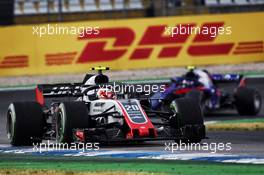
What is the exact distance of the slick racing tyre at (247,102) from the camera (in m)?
26.7

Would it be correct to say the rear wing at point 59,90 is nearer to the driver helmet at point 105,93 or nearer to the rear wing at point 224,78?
the driver helmet at point 105,93

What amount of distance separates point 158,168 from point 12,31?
22.2 meters

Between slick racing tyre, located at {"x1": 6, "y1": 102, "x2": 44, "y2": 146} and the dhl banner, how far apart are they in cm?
1653

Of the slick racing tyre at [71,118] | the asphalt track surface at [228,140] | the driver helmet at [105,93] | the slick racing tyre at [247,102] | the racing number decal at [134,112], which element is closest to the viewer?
the asphalt track surface at [228,140]

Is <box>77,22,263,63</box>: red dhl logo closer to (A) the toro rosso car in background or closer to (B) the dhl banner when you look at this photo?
(B) the dhl banner

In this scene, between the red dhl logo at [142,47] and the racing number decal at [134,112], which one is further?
the red dhl logo at [142,47]

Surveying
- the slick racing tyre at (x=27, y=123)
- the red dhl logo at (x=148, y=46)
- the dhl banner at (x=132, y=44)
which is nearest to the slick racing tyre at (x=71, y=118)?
the slick racing tyre at (x=27, y=123)

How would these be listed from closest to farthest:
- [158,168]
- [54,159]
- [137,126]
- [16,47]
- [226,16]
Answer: [158,168], [54,159], [137,126], [16,47], [226,16]

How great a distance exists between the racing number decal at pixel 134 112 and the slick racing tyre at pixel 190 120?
0.75 m

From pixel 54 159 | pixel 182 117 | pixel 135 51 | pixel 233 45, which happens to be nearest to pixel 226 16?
pixel 233 45

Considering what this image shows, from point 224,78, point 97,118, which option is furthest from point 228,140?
point 224,78

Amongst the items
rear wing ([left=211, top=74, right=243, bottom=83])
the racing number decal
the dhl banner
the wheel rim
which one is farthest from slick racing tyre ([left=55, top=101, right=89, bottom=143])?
the dhl banner

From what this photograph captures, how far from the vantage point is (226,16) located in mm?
37312

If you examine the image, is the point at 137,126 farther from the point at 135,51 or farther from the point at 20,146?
the point at 135,51
